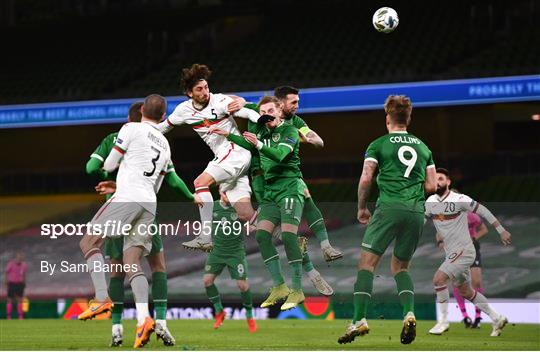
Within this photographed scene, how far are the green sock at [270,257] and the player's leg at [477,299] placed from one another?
7.04 ft

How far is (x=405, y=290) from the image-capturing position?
10383 millimetres

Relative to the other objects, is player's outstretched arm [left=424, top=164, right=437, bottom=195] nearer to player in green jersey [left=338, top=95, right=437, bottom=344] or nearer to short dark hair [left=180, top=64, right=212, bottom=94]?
player in green jersey [left=338, top=95, right=437, bottom=344]

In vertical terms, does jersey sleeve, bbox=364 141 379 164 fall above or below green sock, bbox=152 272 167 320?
above

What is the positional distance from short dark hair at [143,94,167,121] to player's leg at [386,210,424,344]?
2.40 m

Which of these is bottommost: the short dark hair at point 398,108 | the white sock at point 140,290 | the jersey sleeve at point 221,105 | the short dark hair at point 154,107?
the white sock at point 140,290

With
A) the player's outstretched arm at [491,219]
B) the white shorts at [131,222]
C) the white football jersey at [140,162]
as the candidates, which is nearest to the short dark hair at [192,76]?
the white football jersey at [140,162]

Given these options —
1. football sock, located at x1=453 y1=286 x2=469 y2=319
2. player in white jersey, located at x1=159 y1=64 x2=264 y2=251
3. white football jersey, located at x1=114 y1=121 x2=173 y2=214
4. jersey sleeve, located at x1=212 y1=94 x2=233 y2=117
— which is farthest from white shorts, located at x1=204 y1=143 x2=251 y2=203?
football sock, located at x1=453 y1=286 x2=469 y2=319

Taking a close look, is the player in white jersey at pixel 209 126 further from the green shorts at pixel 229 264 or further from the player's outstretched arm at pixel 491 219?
the player's outstretched arm at pixel 491 219

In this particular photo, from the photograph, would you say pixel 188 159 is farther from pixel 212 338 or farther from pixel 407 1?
pixel 212 338

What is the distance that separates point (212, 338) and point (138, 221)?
9.23 feet

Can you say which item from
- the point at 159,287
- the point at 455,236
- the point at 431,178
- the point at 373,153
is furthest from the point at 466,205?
the point at 159,287

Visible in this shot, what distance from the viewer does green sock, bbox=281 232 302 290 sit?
11.3 m

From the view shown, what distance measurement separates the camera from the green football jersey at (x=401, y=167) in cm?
1030

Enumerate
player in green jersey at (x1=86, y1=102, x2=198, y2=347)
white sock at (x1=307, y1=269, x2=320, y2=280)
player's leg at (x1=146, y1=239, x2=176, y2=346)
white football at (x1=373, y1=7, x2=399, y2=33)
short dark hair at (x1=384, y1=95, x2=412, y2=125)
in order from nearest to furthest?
short dark hair at (x1=384, y1=95, x2=412, y2=125)
player in green jersey at (x1=86, y1=102, x2=198, y2=347)
player's leg at (x1=146, y1=239, x2=176, y2=346)
white sock at (x1=307, y1=269, x2=320, y2=280)
white football at (x1=373, y1=7, x2=399, y2=33)
